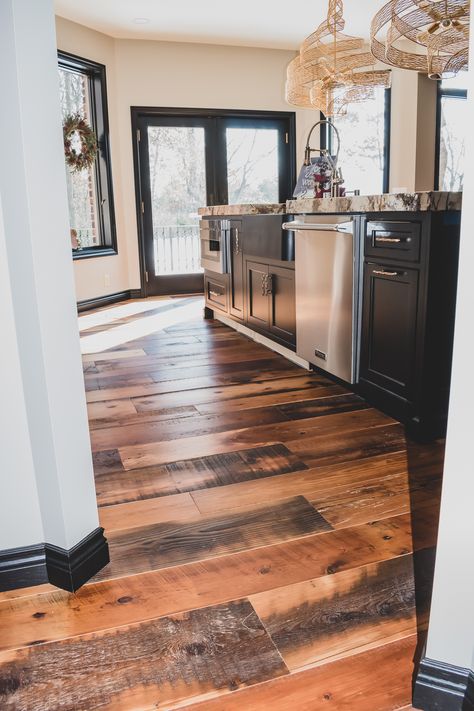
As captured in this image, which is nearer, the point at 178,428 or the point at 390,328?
the point at 390,328

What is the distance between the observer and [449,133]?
6.18 metres

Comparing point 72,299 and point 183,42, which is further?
point 183,42

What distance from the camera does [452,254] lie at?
7.28ft

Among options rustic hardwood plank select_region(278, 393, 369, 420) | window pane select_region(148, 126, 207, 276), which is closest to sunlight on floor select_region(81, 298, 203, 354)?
window pane select_region(148, 126, 207, 276)

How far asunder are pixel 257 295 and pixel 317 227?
111 cm

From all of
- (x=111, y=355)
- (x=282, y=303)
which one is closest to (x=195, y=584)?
(x=282, y=303)

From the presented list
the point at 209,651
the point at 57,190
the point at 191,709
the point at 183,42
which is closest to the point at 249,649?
the point at 209,651

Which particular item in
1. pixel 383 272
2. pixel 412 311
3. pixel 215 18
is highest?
pixel 215 18

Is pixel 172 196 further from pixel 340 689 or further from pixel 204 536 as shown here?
pixel 340 689

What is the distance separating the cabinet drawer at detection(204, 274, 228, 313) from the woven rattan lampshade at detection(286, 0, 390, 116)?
1.52 m

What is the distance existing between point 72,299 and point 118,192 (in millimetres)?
5280

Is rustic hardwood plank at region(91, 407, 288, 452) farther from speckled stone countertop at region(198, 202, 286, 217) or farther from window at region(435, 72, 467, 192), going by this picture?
window at region(435, 72, 467, 192)

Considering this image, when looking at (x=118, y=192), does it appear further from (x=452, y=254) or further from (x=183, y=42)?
(x=452, y=254)

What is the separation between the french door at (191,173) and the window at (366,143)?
0.64 m
